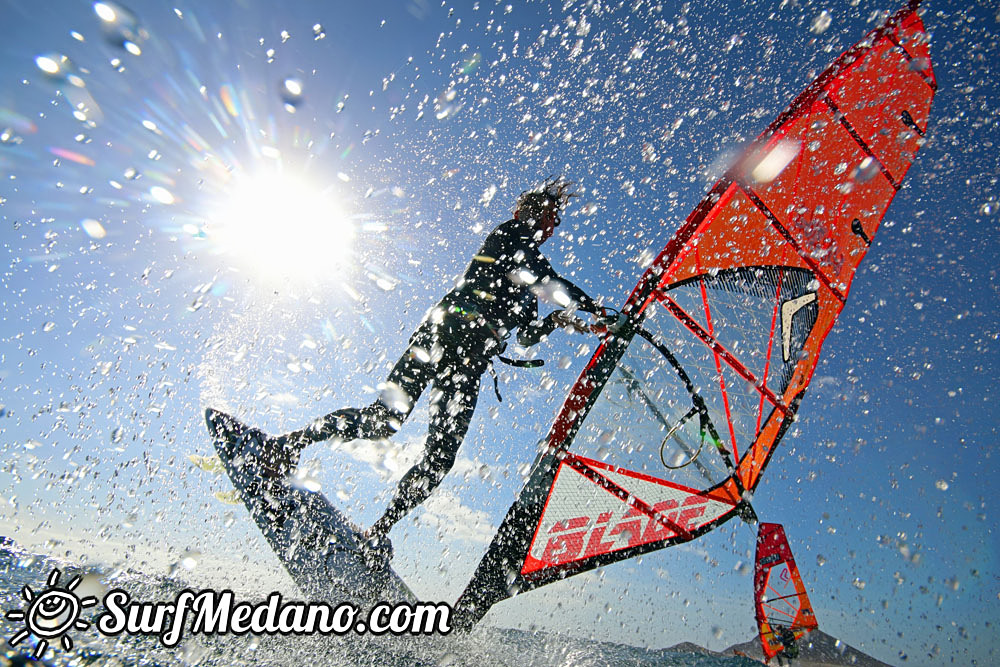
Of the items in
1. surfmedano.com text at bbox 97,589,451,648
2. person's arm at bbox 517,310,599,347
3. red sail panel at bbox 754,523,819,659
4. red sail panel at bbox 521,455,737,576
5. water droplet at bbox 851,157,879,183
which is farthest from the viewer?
red sail panel at bbox 754,523,819,659

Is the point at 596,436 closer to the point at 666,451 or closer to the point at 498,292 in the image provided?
the point at 666,451

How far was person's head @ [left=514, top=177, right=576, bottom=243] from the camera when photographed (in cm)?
406

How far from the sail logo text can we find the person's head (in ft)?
9.84

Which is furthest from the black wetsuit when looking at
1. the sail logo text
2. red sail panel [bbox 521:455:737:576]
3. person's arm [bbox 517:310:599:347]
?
the sail logo text

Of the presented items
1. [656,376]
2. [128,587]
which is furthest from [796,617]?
[128,587]

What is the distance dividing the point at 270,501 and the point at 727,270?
5390 mm

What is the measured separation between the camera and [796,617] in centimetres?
1132

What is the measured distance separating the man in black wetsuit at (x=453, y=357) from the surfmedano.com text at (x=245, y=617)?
0.61 metres

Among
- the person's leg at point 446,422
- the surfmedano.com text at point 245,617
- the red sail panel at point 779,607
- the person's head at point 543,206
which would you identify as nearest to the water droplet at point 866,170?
the person's head at point 543,206

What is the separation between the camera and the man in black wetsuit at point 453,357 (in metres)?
3.79

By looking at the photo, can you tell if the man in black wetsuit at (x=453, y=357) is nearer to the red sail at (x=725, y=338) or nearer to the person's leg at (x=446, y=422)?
the person's leg at (x=446, y=422)

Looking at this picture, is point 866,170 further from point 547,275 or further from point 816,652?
point 816,652

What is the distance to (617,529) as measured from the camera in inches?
202

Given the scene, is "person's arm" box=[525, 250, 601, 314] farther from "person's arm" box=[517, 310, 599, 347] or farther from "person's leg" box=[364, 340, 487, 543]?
"person's leg" box=[364, 340, 487, 543]
